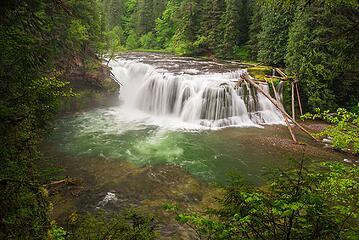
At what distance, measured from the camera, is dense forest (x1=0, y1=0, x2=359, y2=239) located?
4094 mm

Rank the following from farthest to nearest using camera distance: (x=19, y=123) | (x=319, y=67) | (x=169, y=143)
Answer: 1. (x=319, y=67)
2. (x=169, y=143)
3. (x=19, y=123)

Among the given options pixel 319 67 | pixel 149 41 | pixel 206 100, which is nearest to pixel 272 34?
pixel 319 67

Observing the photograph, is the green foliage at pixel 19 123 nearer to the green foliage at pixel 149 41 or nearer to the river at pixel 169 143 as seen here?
the river at pixel 169 143

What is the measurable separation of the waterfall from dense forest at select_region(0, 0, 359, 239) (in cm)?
379

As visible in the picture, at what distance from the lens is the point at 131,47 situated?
5519 cm

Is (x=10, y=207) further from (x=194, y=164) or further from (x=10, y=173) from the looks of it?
(x=194, y=164)

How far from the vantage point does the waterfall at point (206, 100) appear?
20.0 meters

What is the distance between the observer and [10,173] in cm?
388

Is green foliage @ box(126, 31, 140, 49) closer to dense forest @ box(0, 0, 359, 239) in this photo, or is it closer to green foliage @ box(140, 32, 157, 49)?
dense forest @ box(0, 0, 359, 239)

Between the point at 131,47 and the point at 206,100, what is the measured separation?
127ft

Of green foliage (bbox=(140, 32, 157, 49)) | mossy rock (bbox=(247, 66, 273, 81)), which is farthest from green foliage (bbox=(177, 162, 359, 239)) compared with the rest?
green foliage (bbox=(140, 32, 157, 49))

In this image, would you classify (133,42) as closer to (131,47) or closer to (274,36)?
(131,47)

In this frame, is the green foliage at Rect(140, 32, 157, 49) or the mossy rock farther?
the green foliage at Rect(140, 32, 157, 49)

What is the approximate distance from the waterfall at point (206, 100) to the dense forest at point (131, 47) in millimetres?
3794
